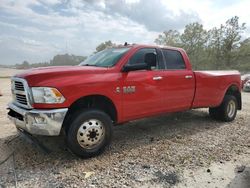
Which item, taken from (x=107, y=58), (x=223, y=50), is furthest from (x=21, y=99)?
(x=223, y=50)

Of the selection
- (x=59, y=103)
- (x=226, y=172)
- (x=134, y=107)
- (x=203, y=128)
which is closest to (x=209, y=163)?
(x=226, y=172)

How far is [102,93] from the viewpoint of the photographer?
4.34m

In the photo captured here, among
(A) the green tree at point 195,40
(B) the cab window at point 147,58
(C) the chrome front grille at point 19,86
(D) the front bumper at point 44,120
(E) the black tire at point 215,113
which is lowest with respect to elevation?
(E) the black tire at point 215,113

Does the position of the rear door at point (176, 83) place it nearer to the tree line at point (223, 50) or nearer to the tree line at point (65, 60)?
the tree line at point (65, 60)

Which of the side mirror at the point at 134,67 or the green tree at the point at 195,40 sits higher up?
the green tree at the point at 195,40

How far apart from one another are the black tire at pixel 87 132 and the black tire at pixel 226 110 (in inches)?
151

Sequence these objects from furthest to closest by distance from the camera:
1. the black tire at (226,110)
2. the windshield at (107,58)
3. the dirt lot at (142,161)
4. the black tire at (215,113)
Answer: the black tire at (215,113) → the black tire at (226,110) → the windshield at (107,58) → the dirt lot at (142,161)

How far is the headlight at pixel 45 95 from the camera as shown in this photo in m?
3.86

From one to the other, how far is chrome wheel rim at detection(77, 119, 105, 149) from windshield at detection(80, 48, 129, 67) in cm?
118

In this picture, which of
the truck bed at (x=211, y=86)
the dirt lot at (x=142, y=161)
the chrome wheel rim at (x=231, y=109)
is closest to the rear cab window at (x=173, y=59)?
the truck bed at (x=211, y=86)

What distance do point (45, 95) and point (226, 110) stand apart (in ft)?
16.6

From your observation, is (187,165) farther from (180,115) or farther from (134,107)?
(180,115)

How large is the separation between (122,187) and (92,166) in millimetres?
777

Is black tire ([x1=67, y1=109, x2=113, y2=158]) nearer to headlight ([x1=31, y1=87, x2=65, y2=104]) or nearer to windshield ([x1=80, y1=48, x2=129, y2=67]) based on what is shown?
headlight ([x1=31, y1=87, x2=65, y2=104])
